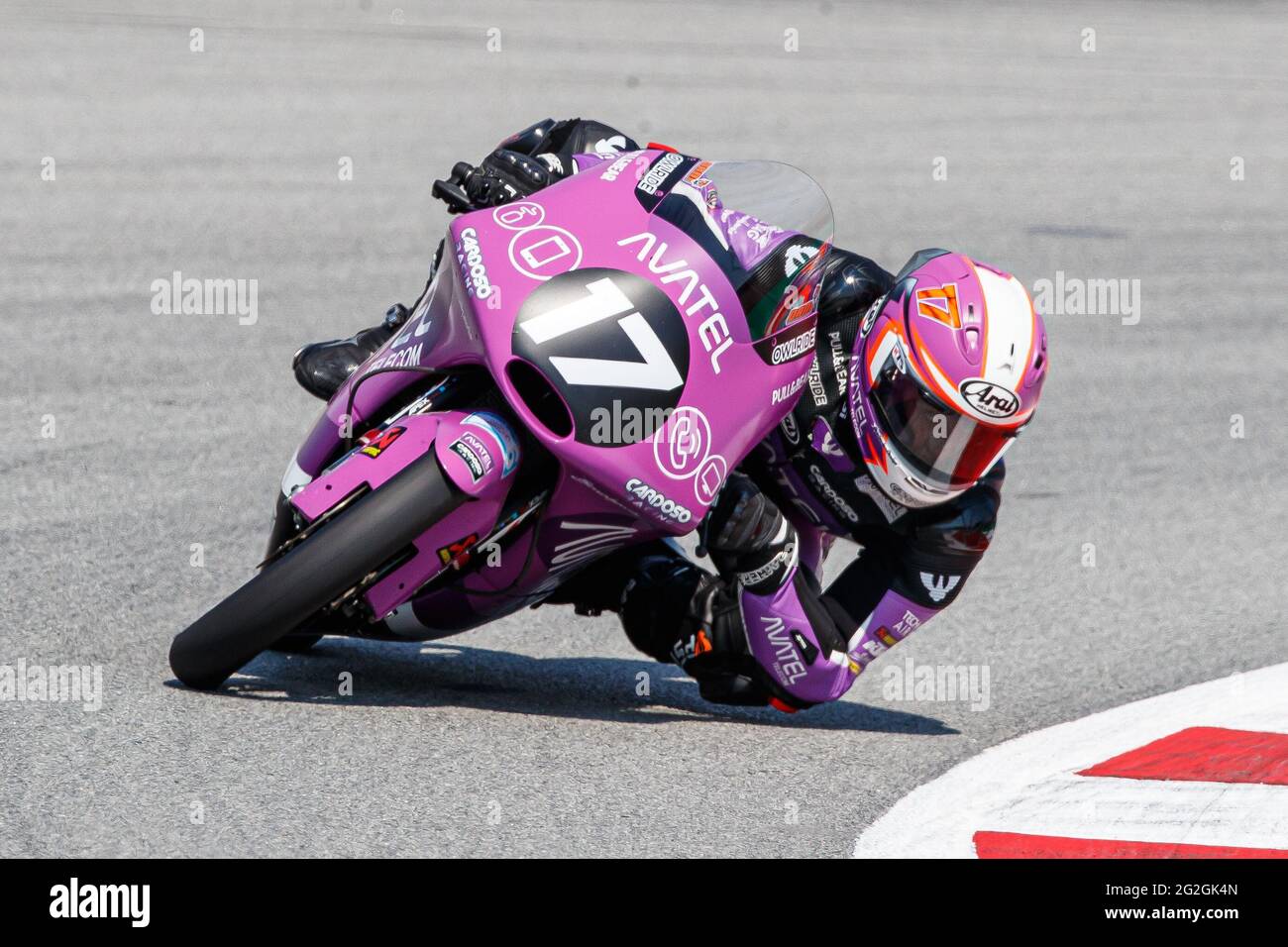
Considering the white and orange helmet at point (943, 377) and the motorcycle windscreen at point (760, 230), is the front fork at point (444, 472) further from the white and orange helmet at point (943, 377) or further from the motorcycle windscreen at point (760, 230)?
the white and orange helmet at point (943, 377)

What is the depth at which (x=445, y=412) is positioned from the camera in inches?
174

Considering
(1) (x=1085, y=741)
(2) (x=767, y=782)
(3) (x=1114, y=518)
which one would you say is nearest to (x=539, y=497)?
(2) (x=767, y=782)

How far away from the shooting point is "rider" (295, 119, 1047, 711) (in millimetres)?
4738

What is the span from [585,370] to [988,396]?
109 centimetres

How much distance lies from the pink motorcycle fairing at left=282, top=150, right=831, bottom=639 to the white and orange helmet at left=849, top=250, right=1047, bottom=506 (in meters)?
0.22

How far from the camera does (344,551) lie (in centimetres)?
421

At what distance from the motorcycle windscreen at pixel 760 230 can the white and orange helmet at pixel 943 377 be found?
26 cm

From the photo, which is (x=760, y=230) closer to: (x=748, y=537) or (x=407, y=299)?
(x=748, y=537)

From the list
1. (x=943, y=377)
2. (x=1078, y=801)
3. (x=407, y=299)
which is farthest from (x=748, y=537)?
(x=407, y=299)

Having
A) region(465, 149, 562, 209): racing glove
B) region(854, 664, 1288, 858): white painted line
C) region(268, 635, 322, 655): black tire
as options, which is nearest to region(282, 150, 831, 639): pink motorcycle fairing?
region(465, 149, 562, 209): racing glove

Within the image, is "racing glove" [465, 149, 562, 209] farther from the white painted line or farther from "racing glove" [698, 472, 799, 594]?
the white painted line

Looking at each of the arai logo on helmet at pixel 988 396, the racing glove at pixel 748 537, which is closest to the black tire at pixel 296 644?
the racing glove at pixel 748 537
